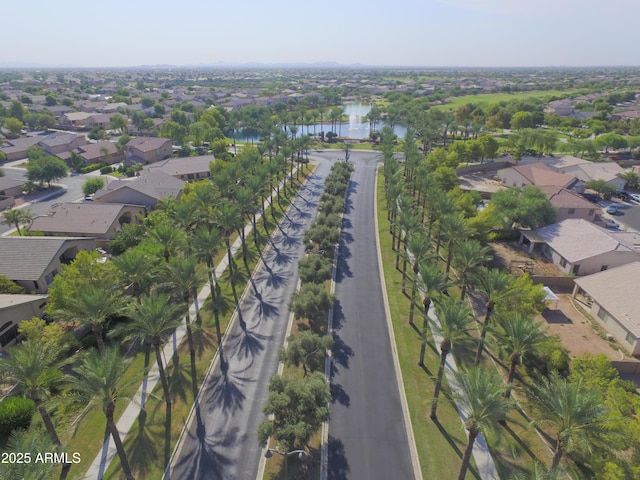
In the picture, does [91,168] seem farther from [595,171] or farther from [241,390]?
[595,171]

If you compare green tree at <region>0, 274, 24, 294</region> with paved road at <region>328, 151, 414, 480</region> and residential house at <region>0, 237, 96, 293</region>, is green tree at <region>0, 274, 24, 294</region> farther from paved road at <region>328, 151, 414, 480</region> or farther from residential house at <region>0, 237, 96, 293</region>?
paved road at <region>328, 151, 414, 480</region>

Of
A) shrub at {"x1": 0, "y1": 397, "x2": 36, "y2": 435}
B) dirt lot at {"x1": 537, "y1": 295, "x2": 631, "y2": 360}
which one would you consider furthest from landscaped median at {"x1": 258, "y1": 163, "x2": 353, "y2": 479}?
dirt lot at {"x1": 537, "y1": 295, "x2": 631, "y2": 360}

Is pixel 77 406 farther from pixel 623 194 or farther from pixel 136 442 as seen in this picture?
pixel 623 194

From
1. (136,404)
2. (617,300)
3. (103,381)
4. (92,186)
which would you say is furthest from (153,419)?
(92,186)

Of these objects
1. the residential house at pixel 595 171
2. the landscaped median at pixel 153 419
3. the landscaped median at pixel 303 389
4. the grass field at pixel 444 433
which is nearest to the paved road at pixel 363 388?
the grass field at pixel 444 433

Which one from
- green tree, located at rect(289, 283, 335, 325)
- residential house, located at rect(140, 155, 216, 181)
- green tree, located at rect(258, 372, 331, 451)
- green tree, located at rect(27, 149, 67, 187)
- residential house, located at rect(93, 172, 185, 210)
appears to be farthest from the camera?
residential house, located at rect(140, 155, 216, 181)

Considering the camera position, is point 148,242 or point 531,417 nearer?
point 531,417

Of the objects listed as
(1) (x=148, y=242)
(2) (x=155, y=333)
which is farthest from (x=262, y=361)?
(1) (x=148, y=242)
